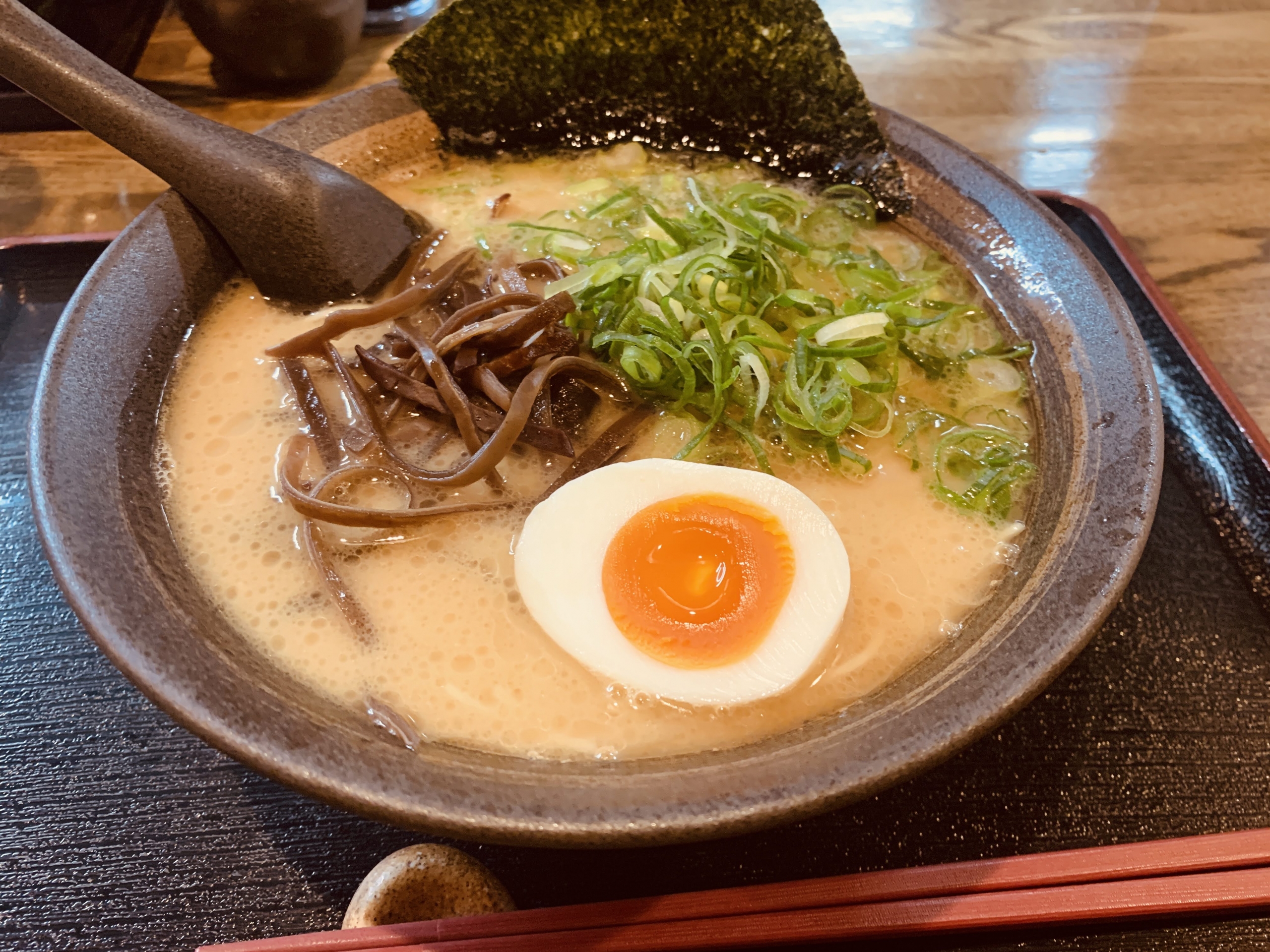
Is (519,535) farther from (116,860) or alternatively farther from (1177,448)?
(1177,448)

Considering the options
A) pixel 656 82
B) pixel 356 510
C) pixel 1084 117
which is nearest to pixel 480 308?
pixel 356 510

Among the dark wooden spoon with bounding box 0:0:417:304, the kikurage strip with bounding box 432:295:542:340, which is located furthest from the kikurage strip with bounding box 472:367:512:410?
the dark wooden spoon with bounding box 0:0:417:304

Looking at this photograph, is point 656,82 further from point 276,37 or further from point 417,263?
point 276,37

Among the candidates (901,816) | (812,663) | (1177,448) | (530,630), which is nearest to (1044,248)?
(1177,448)

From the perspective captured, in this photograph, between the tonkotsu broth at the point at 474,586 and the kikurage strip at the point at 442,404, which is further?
the kikurage strip at the point at 442,404

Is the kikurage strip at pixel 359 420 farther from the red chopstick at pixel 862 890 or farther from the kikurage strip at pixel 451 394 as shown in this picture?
the red chopstick at pixel 862 890

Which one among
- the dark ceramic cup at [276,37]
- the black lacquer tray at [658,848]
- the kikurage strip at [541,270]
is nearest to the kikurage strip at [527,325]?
the kikurage strip at [541,270]

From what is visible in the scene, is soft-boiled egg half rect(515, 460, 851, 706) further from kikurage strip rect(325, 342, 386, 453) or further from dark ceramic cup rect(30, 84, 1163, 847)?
kikurage strip rect(325, 342, 386, 453)

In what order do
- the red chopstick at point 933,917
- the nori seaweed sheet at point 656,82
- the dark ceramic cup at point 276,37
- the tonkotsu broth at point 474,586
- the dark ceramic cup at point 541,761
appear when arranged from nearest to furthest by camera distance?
the dark ceramic cup at point 541,761, the red chopstick at point 933,917, the tonkotsu broth at point 474,586, the nori seaweed sheet at point 656,82, the dark ceramic cup at point 276,37
